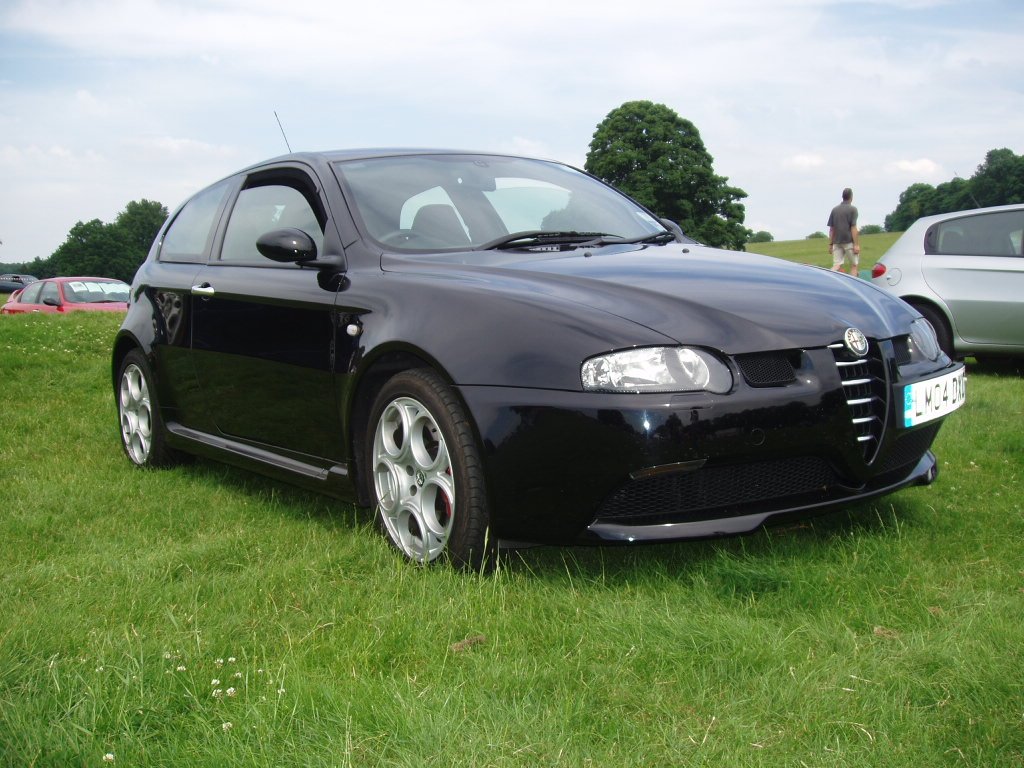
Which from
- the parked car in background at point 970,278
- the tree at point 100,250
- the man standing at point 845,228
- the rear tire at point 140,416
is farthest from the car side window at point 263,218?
the tree at point 100,250

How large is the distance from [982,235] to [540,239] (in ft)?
21.4

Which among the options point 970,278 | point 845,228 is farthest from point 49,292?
point 970,278

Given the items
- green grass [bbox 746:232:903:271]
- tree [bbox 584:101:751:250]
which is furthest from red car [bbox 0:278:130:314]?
green grass [bbox 746:232:903:271]

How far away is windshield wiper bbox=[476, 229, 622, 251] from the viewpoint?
4.36m

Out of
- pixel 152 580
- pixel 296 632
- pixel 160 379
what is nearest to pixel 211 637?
pixel 296 632

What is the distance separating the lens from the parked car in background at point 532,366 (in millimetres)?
3350

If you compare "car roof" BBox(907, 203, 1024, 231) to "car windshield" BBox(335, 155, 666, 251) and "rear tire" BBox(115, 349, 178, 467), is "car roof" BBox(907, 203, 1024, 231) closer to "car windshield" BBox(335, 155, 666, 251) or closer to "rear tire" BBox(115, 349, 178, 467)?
"car windshield" BBox(335, 155, 666, 251)

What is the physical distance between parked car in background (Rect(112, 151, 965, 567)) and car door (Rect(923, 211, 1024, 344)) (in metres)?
5.14

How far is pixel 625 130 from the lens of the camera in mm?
49250

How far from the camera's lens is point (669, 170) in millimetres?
47375

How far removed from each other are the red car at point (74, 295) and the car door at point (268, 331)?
15932 mm

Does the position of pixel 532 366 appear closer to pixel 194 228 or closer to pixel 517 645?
pixel 517 645

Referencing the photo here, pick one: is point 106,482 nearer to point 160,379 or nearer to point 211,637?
point 160,379

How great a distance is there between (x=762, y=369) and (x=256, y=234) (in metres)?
2.71
